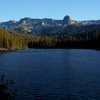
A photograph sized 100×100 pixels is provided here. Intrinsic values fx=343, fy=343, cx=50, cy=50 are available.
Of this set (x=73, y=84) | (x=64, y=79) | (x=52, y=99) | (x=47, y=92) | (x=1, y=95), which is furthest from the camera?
(x=64, y=79)

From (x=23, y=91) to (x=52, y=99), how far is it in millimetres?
9458

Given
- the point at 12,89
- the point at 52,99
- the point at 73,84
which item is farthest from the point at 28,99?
the point at 73,84

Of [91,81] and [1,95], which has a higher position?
[1,95]

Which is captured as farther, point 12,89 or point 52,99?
point 12,89

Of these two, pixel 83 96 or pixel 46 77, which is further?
pixel 46 77

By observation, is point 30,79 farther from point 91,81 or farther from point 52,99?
point 52,99

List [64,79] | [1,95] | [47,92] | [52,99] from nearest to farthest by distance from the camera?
[1,95] → [52,99] → [47,92] → [64,79]

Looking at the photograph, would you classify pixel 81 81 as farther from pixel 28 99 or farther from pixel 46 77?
pixel 28 99

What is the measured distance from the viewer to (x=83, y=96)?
65.2m

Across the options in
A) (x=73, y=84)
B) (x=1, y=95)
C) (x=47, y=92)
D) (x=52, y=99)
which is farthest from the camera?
(x=73, y=84)

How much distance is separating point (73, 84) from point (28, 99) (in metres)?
19.1

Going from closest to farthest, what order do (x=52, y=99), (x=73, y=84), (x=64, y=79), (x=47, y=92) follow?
(x=52, y=99) → (x=47, y=92) → (x=73, y=84) → (x=64, y=79)

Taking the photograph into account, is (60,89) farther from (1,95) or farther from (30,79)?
(1,95)

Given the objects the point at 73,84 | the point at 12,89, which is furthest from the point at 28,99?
the point at 73,84
